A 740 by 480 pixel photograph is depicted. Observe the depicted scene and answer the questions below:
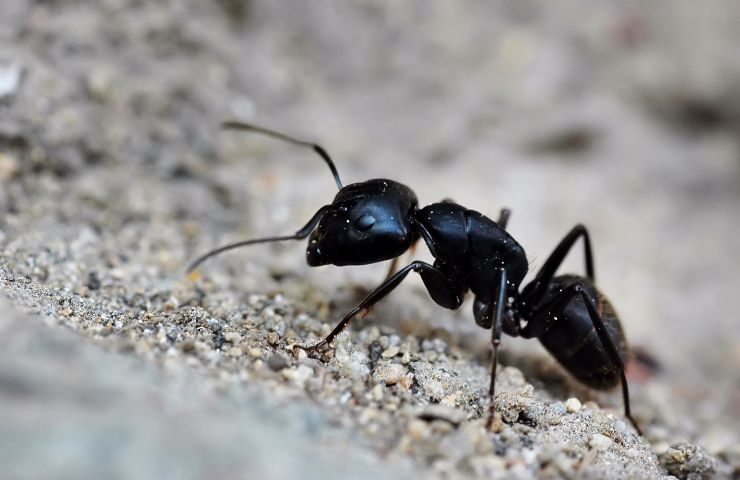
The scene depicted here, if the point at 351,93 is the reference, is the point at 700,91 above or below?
above

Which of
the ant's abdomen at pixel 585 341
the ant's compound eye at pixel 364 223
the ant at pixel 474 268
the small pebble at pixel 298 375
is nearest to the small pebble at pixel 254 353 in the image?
the small pebble at pixel 298 375

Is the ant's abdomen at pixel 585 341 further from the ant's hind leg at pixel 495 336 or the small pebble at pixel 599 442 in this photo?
the small pebble at pixel 599 442

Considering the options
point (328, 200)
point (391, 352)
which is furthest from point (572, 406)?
point (328, 200)

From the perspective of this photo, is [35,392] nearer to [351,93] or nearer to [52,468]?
[52,468]

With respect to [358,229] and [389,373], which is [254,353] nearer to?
[389,373]

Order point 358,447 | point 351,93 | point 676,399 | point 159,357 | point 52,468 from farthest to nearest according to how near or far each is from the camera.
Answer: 1. point 351,93
2. point 676,399
3. point 159,357
4. point 358,447
5. point 52,468

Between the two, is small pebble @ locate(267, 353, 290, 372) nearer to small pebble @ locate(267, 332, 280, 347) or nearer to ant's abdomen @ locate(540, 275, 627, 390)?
small pebble @ locate(267, 332, 280, 347)

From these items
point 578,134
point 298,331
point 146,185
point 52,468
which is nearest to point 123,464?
point 52,468

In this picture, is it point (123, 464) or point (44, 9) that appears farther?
point (44, 9)
